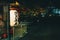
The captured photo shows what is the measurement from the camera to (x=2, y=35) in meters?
14.8

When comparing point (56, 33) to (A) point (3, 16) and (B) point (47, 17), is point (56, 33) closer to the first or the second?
(B) point (47, 17)

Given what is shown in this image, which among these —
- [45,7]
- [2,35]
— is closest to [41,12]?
[45,7]

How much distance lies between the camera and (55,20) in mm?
14594

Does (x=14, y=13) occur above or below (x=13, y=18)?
above

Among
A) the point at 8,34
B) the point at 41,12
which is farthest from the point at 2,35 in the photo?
the point at 41,12

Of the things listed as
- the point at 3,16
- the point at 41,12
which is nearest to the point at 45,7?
the point at 41,12

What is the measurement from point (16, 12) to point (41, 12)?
60 centimetres

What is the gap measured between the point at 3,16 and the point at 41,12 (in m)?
0.93

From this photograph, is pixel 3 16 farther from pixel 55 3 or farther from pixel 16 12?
pixel 55 3

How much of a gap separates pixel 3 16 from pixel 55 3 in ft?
4.25

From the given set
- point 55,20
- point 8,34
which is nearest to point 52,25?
point 55,20

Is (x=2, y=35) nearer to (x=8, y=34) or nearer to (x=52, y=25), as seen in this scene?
(x=8, y=34)

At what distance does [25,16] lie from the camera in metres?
14.6

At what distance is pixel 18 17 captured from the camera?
14.7m
